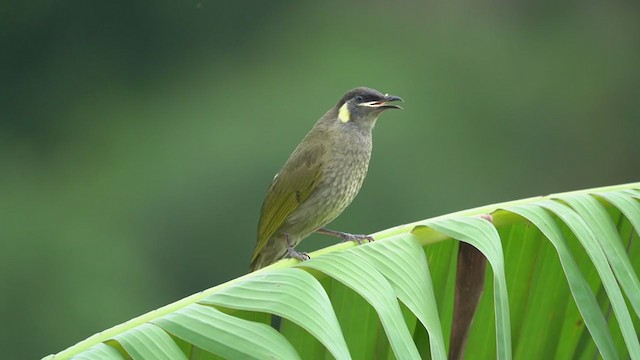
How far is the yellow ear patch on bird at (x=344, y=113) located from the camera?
3.92 meters

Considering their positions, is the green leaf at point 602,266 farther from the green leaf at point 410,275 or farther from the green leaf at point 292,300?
the green leaf at point 292,300

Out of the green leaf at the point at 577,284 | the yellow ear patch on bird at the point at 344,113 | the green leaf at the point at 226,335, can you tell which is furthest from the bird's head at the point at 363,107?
the green leaf at the point at 226,335

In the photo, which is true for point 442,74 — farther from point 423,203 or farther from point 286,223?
point 286,223

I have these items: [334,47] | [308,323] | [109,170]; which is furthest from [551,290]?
[334,47]

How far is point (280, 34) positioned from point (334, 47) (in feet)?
6.13

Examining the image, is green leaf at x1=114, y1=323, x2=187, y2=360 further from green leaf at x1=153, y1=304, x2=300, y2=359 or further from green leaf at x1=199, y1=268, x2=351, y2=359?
green leaf at x1=199, y1=268, x2=351, y2=359

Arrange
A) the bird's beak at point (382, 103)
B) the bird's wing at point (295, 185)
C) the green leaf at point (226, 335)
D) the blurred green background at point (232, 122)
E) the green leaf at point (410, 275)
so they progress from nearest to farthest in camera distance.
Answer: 1. the green leaf at point (226, 335)
2. the green leaf at point (410, 275)
3. the bird's wing at point (295, 185)
4. the bird's beak at point (382, 103)
5. the blurred green background at point (232, 122)

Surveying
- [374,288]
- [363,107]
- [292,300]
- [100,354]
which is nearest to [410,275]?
[374,288]

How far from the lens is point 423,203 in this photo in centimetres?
1466

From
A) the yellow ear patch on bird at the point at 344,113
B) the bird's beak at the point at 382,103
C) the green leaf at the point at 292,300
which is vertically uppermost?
the bird's beak at the point at 382,103

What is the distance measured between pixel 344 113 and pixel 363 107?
66 mm

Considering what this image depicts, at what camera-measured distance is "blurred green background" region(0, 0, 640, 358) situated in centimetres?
1498

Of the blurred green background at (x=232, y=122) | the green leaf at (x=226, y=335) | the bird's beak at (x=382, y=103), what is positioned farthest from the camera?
the blurred green background at (x=232, y=122)

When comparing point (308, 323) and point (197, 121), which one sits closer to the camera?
point (308, 323)
